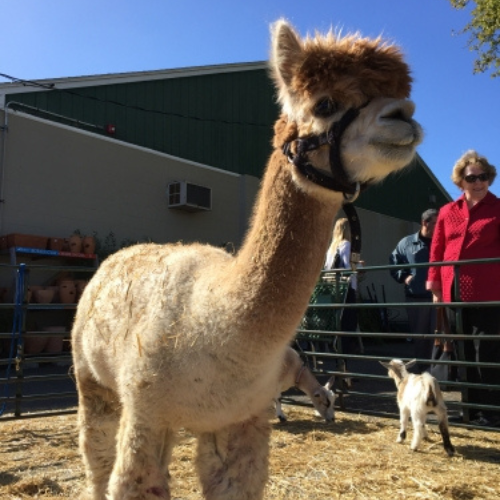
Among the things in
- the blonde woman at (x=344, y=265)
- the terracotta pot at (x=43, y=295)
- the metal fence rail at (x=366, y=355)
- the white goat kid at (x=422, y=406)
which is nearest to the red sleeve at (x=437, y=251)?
the metal fence rail at (x=366, y=355)

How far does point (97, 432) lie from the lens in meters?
3.36

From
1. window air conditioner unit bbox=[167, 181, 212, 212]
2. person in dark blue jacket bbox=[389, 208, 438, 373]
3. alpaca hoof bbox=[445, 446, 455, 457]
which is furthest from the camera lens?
window air conditioner unit bbox=[167, 181, 212, 212]

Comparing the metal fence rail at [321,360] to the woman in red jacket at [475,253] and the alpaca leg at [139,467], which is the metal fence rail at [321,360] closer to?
the woman in red jacket at [475,253]

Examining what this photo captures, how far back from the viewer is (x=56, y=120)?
13.6 m

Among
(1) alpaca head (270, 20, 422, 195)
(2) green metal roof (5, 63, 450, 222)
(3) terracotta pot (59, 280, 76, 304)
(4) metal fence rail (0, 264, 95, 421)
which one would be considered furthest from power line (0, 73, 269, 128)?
(1) alpaca head (270, 20, 422, 195)

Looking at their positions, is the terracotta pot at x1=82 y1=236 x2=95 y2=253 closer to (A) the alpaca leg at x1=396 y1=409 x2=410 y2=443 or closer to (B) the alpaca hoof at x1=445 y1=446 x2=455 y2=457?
A: (A) the alpaca leg at x1=396 y1=409 x2=410 y2=443

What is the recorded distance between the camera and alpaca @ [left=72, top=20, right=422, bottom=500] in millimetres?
2213

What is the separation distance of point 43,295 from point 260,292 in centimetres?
1032

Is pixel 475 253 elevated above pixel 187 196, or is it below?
below

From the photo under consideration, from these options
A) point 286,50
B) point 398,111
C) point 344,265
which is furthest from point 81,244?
point 398,111

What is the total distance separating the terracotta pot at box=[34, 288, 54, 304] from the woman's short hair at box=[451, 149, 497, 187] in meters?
8.96

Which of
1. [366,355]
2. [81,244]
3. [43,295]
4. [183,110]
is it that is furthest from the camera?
[183,110]

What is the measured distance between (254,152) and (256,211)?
1640cm

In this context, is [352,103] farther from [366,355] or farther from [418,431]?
[366,355]
